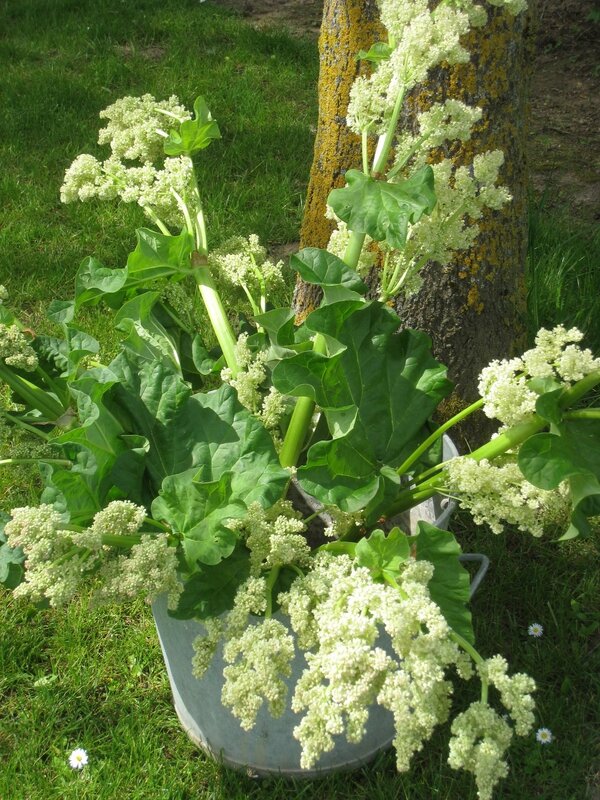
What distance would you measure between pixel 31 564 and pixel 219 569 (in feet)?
1.15

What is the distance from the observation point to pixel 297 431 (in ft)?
5.56

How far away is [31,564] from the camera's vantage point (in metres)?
1.28

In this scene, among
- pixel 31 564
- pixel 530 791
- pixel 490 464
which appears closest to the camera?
pixel 31 564

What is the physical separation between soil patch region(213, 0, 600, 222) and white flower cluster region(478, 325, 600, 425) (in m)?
2.89

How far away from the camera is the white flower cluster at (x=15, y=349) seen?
168cm

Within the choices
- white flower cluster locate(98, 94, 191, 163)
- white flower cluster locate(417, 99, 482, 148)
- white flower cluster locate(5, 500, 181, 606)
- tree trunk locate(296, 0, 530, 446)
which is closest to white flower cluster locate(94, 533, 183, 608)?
white flower cluster locate(5, 500, 181, 606)

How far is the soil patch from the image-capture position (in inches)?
168

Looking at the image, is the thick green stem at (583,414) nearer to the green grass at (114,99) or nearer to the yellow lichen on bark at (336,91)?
the yellow lichen on bark at (336,91)

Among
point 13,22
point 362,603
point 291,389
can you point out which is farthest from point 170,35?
point 362,603

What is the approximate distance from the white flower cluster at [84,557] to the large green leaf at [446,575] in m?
0.43

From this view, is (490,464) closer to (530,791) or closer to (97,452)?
(97,452)

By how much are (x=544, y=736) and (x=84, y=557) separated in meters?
1.27

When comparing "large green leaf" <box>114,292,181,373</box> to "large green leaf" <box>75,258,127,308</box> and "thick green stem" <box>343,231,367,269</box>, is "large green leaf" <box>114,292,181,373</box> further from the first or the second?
"thick green stem" <box>343,231,367,269</box>

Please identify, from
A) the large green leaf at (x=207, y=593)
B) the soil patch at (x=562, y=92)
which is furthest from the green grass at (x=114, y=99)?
the large green leaf at (x=207, y=593)
